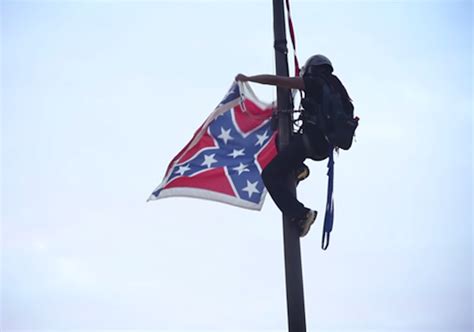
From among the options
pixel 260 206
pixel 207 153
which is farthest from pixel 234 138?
pixel 260 206

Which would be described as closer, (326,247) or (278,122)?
(326,247)

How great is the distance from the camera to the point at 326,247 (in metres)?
7.75

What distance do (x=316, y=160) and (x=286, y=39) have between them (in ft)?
4.84

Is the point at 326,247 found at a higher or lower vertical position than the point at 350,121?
lower

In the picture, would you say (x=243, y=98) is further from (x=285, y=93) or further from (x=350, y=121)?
(x=350, y=121)

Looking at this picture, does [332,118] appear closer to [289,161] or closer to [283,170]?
[289,161]

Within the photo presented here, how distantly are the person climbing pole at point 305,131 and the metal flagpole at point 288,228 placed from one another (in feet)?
0.39

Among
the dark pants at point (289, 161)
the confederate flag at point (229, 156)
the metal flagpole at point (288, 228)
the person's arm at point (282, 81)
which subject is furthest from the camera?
the confederate flag at point (229, 156)

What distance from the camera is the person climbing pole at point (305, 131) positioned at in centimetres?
796

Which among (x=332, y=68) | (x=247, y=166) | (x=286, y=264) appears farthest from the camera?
(x=247, y=166)

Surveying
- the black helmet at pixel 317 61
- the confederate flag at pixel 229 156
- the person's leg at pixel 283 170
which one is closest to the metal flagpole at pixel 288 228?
the person's leg at pixel 283 170

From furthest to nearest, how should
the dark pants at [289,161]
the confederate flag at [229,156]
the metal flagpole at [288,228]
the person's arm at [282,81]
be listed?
the confederate flag at [229,156]
the dark pants at [289,161]
the person's arm at [282,81]
the metal flagpole at [288,228]

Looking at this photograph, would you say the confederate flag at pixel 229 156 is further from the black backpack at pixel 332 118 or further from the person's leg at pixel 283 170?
the black backpack at pixel 332 118

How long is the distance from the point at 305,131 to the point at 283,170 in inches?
20.0
